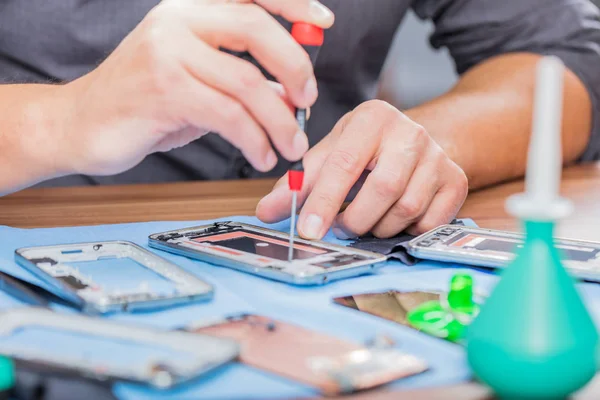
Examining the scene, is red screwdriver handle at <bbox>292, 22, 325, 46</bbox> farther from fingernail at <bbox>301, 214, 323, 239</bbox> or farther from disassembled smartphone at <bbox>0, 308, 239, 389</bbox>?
disassembled smartphone at <bbox>0, 308, 239, 389</bbox>

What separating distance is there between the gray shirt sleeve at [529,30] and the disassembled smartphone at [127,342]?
943 mm

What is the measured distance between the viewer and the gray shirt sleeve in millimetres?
1120

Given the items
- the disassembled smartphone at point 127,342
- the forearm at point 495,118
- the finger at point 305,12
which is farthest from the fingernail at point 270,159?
the forearm at point 495,118

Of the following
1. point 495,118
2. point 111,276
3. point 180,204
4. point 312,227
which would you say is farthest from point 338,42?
point 111,276


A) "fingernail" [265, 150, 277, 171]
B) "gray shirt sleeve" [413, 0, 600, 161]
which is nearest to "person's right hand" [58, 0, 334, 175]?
"fingernail" [265, 150, 277, 171]

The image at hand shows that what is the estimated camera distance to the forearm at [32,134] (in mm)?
644

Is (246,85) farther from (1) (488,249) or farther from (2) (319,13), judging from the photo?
(1) (488,249)

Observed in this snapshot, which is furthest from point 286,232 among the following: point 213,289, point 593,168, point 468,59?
point 468,59

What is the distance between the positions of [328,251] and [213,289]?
134 mm

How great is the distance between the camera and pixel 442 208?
2.20 ft

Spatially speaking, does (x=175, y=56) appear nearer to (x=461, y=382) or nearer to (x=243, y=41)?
(x=243, y=41)

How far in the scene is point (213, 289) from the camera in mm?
464

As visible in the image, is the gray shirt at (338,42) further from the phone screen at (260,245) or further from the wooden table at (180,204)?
the phone screen at (260,245)

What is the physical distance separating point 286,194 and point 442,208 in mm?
151
